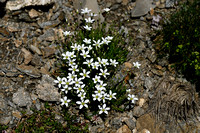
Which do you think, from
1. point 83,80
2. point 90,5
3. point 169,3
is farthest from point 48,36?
point 169,3

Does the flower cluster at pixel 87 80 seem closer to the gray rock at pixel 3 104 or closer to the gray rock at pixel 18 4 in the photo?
the gray rock at pixel 3 104

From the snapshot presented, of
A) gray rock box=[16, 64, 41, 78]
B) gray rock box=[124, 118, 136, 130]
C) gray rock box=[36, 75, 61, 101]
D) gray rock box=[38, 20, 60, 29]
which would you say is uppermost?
gray rock box=[38, 20, 60, 29]

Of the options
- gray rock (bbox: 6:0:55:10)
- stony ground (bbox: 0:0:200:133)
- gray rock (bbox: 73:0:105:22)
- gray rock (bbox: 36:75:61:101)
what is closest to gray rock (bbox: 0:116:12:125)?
stony ground (bbox: 0:0:200:133)

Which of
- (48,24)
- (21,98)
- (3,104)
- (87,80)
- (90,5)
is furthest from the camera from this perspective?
(90,5)

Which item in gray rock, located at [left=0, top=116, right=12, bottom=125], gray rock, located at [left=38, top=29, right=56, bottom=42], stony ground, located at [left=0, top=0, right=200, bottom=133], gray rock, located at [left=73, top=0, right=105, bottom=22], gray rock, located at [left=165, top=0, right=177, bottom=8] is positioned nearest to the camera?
gray rock, located at [left=0, top=116, right=12, bottom=125]

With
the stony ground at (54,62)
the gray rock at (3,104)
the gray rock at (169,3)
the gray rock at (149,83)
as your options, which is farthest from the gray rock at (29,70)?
the gray rock at (169,3)

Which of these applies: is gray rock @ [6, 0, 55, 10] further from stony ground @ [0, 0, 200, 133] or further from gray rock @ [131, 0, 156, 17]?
gray rock @ [131, 0, 156, 17]

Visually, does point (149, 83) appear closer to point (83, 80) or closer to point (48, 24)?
point (83, 80)
